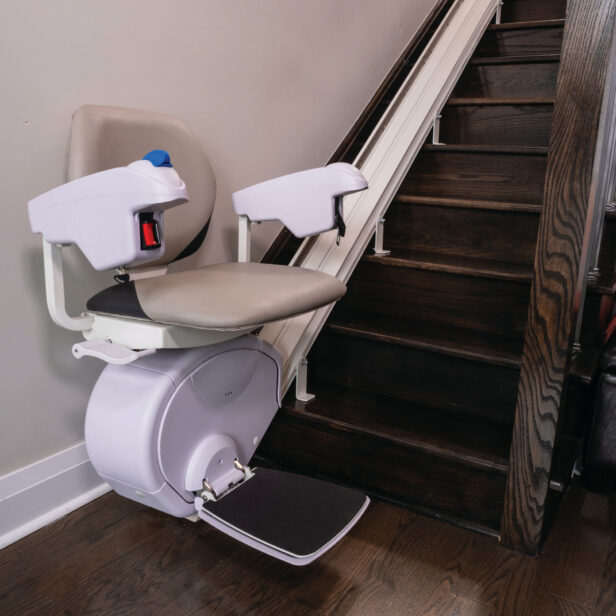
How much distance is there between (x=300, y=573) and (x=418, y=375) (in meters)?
0.67

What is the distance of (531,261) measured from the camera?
1.85 metres

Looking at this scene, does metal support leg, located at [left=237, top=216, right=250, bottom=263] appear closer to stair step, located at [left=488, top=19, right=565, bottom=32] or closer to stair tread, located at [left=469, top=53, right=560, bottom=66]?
stair tread, located at [left=469, top=53, right=560, bottom=66]

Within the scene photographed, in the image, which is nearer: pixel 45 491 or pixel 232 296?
pixel 232 296

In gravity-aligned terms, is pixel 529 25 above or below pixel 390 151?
above

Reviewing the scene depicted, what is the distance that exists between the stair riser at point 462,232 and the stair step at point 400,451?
586mm

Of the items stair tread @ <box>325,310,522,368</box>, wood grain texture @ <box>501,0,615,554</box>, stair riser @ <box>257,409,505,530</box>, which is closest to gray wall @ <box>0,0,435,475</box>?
stair tread @ <box>325,310,522,368</box>

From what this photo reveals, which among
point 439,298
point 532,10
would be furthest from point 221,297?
point 532,10

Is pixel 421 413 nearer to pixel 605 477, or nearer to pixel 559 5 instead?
pixel 605 477

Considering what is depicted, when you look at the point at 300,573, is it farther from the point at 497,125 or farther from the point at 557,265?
the point at 497,125

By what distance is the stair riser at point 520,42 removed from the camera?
2.56m

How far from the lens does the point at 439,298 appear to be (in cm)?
183

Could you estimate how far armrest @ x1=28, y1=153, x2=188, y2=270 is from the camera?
3.07ft

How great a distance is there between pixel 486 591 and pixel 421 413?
52cm

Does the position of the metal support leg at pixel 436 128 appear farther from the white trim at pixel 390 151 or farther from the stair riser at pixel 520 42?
the stair riser at pixel 520 42
